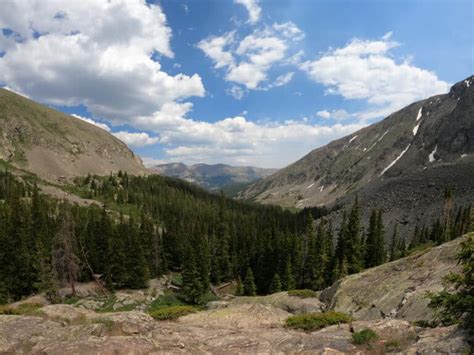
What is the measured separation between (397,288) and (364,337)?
15.3 meters

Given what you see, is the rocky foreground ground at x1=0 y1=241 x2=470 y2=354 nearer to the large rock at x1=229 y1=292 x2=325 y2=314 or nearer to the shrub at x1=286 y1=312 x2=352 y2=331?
the shrub at x1=286 y1=312 x2=352 y2=331

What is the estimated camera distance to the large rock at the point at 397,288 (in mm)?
20641

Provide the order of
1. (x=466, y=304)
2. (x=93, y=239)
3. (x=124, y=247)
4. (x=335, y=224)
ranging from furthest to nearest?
(x=335, y=224), (x=93, y=239), (x=124, y=247), (x=466, y=304)

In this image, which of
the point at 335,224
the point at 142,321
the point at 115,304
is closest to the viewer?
the point at 142,321

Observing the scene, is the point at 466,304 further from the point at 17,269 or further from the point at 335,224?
the point at 335,224

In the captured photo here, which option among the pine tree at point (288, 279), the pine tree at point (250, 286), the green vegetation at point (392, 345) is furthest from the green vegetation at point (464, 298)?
the pine tree at point (250, 286)

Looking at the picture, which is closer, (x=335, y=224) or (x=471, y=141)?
(x=335, y=224)

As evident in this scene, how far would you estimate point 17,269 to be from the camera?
53.9 m

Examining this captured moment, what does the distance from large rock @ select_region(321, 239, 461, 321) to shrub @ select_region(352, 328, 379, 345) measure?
22.1ft

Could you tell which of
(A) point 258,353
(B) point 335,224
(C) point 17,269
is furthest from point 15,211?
(B) point 335,224

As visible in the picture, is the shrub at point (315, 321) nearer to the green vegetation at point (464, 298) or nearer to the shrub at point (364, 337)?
the shrub at point (364, 337)

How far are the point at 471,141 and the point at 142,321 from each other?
238 metres

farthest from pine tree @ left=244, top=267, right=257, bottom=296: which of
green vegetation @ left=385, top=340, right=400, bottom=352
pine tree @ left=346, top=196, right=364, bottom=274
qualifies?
green vegetation @ left=385, top=340, right=400, bottom=352

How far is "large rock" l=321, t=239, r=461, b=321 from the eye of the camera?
20641mm
